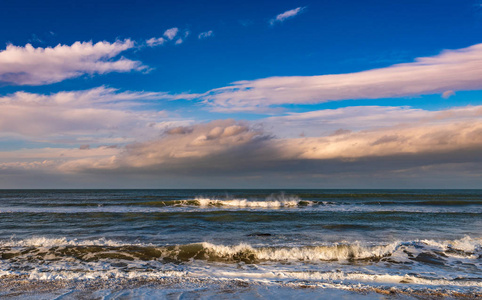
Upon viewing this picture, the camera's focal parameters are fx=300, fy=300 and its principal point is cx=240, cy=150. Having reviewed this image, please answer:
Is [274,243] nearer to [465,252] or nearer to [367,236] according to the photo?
[367,236]

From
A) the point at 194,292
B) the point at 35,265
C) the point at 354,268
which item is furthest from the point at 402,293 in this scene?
the point at 35,265

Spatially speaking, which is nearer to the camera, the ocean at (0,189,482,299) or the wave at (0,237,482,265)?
the ocean at (0,189,482,299)

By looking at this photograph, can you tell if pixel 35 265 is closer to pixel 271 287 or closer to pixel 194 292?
pixel 194 292

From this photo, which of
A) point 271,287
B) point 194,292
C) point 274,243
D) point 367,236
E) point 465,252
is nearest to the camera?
point 194,292

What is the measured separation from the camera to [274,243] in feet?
48.6

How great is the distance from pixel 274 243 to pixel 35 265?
9.95 m

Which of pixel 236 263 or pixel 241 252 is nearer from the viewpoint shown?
pixel 236 263

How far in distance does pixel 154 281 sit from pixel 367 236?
12.9 metres

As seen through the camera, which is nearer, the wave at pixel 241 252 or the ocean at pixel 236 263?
the ocean at pixel 236 263

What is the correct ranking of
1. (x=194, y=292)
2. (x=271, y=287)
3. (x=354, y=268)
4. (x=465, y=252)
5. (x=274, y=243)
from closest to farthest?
(x=194, y=292) < (x=271, y=287) < (x=354, y=268) < (x=465, y=252) < (x=274, y=243)

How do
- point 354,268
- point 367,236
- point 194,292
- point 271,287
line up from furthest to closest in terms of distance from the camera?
1. point 367,236
2. point 354,268
3. point 271,287
4. point 194,292

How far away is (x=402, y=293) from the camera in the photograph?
8188 millimetres

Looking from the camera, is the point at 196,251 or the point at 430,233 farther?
the point at 430,233

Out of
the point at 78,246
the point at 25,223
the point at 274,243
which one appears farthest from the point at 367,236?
the point at 25,223
